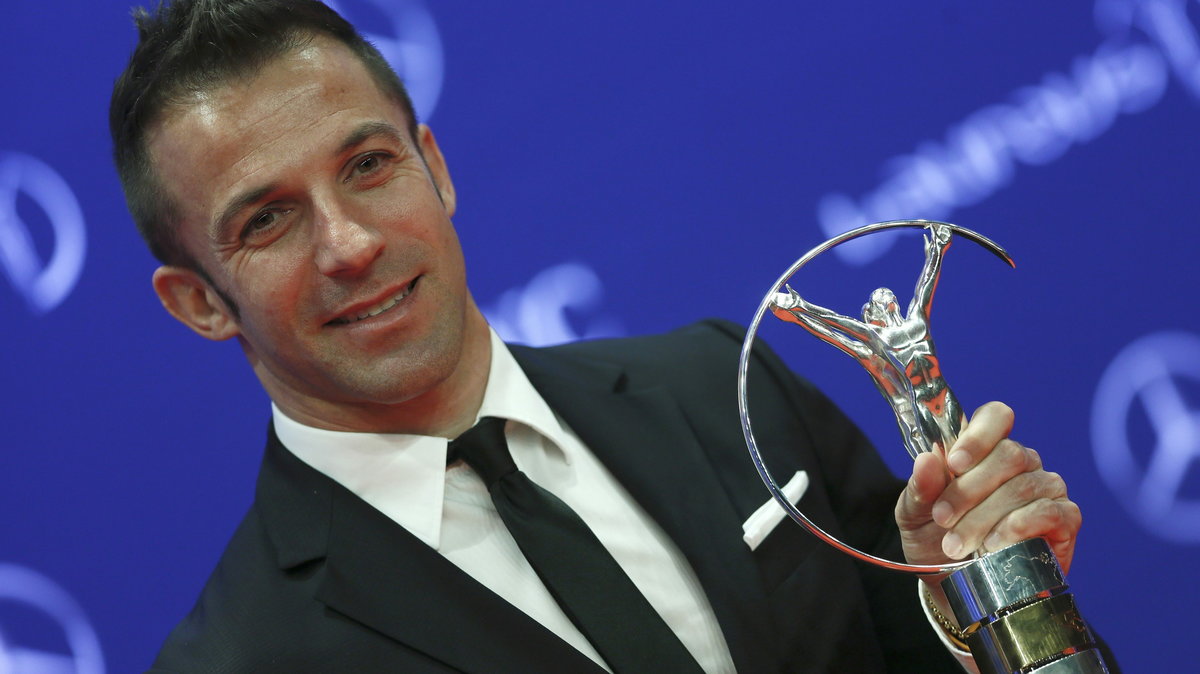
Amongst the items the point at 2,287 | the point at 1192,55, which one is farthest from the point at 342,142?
the point at 1192,55

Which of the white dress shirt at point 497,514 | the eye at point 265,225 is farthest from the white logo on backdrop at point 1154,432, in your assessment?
the eye at point 265,225

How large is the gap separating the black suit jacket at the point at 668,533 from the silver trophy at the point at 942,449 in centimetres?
39

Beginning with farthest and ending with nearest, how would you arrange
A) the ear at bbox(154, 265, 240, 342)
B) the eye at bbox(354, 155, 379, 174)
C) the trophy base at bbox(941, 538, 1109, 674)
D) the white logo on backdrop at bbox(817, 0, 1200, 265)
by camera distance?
the white logo on backdrop at bbox(817, 0, 1200, 265), the ear at bbox(154, 265, 240, 342), the eye at bbox(354, 155, 379, 174), the trophy base at bbox(941, 538, 1109, 674)

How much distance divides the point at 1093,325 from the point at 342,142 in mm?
1440

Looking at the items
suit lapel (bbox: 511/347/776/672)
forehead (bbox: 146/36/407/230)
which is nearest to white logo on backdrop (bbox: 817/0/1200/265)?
suit lapel (bbox: 511/347/776/672)

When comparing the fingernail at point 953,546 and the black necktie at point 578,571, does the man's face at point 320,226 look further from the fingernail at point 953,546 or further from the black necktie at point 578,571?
the fingernail at point 953,546

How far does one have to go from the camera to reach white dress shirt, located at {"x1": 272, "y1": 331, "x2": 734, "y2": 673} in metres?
1.34

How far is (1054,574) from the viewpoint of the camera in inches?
37.7

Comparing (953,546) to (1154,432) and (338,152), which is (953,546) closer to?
(338,152)

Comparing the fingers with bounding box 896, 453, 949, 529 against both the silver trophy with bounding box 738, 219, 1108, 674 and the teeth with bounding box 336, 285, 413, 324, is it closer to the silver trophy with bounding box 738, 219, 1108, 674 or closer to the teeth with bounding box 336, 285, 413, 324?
the silver trophy with bounding box 738, 219, 1108, 674

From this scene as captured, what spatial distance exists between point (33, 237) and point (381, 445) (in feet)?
2.68

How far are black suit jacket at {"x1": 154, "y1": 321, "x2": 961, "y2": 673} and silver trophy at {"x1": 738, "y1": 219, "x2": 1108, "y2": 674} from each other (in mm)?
392

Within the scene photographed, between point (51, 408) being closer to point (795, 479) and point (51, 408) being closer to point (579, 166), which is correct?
point (579, 166)

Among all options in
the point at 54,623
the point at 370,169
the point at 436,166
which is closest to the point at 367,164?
the point at 370,169
